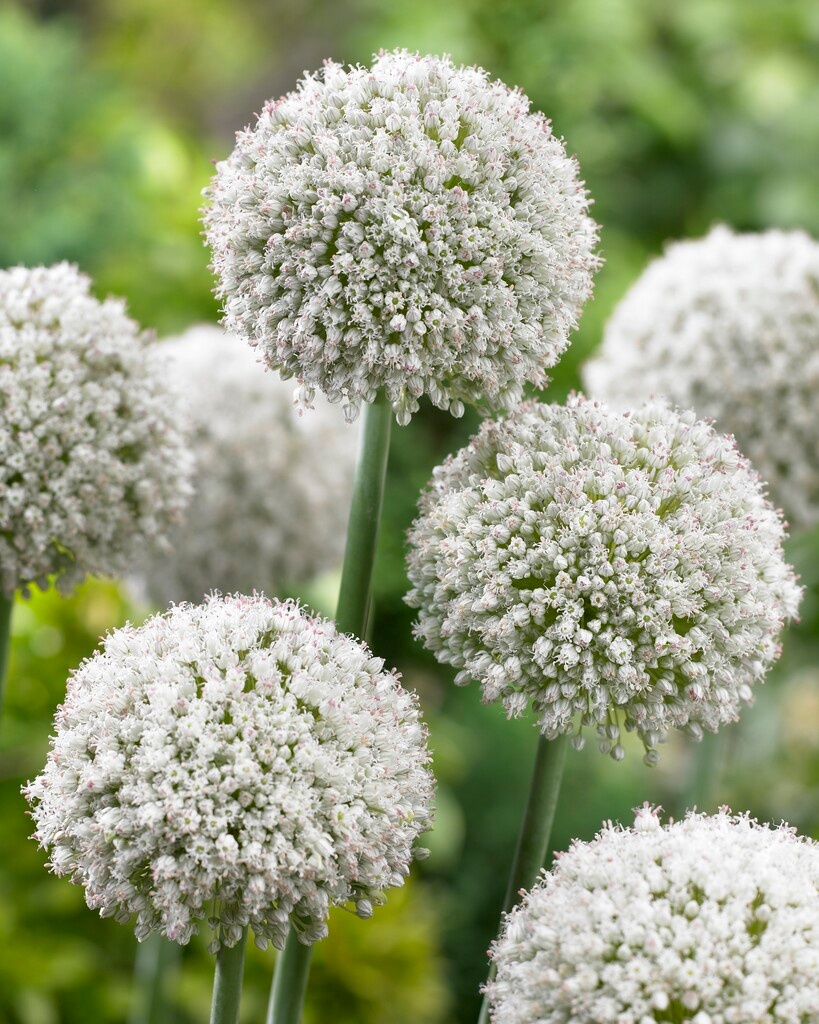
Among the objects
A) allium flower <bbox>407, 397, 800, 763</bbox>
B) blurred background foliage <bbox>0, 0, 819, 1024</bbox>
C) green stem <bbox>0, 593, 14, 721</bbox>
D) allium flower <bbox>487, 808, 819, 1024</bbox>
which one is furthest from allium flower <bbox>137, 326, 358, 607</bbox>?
allium flower <bbox>487, 808, 819, 1024</bbox>

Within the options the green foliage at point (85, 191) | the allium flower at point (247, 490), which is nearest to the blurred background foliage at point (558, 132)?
the green foliage at point (85, 191)

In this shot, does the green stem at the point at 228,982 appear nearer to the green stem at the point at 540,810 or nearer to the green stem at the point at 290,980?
the green stem at the point at 290,980

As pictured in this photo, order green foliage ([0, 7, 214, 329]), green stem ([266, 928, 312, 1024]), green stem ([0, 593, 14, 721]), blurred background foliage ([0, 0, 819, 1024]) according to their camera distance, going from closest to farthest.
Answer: green stem ([266, 928, 312, 1024])
green stem ([0, 593, 14, 721])
blurred background foliage ([0, 0, 819, 1024])
green foliage ([0, 7, 214, 329])

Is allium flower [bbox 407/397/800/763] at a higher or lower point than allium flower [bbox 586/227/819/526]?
lower

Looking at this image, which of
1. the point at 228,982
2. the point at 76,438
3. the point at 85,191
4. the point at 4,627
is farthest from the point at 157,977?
the point at 85,191

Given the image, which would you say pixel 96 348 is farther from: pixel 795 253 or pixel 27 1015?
pixel 27 1015

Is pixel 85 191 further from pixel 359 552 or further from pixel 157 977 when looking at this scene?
pixel 359 552

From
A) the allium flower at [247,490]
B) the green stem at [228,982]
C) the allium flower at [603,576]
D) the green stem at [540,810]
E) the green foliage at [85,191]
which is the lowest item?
the green stem at [228,982]

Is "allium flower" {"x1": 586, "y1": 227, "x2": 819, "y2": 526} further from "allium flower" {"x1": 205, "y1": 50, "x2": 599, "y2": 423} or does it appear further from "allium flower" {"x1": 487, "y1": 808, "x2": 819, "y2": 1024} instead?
"allium flower" {"x1": 487, "y1": 808, "x2": 819, "y2": 1024}
